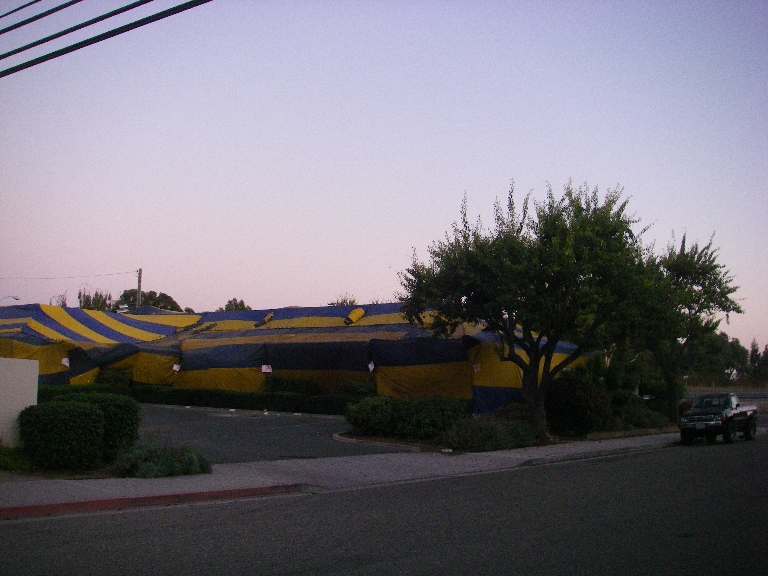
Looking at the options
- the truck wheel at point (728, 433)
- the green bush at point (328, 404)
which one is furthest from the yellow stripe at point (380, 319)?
the truck wheel at point (728, 433)

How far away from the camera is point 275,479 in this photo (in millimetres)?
12820

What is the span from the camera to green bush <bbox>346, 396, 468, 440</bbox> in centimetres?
1956

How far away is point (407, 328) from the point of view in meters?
28.8

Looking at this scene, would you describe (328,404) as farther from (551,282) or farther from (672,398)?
(672,398)

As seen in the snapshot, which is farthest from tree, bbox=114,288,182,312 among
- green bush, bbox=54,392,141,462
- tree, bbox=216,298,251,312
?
green bush, bbox=54,392,141,462

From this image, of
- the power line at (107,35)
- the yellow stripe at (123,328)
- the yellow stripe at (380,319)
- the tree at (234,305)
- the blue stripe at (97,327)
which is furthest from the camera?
the tree at (234,305)

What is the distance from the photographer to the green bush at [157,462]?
486 inches

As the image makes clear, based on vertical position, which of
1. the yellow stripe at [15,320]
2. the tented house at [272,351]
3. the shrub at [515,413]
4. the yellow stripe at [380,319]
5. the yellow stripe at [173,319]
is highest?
the yellow stripe at [173,319]

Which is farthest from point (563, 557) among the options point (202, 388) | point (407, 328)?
point (202, 388)

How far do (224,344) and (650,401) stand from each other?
64.1ft

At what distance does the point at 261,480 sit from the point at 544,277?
10.2 meters

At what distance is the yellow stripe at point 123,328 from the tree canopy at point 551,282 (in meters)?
19.4

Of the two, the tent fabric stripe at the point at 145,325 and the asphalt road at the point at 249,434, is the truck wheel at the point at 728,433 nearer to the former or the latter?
the asphalt road at the point at 249,434

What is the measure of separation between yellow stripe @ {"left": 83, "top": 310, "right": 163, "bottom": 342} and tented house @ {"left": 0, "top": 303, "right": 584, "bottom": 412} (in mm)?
52
